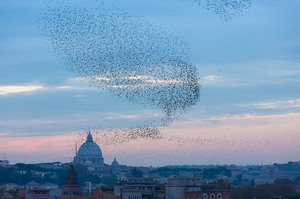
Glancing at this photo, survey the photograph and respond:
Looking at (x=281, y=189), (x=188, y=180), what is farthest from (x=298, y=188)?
(x=188, y=180)

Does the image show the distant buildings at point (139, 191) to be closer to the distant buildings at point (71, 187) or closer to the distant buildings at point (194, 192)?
the distant buildings at point (194, 192)

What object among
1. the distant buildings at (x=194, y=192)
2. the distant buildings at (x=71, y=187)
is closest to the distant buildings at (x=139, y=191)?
the distant buildings at (x=194, y=192)

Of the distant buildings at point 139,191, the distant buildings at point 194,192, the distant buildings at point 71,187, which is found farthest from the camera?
the distant buildings at point 71,187

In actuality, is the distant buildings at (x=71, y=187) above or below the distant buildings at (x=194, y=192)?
above

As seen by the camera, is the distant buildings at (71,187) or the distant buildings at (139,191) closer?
the distant buildings at (139,191)

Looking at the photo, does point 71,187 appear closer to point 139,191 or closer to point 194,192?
point 139,191

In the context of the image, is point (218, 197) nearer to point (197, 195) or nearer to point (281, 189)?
point (197, 195)

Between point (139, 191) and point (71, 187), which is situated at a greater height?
point (71, 187)

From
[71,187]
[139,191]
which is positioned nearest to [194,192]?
[139,191]

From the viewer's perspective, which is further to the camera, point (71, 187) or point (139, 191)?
point (71, 187)

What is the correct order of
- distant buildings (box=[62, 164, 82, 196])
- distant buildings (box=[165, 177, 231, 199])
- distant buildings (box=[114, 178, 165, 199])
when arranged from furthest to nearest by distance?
distant buildings (box=[62, 164, 82, 196])
distant buildings (box=[114, 178, 165, 199])
distant buildings (box=[165, 177, 231, 199])

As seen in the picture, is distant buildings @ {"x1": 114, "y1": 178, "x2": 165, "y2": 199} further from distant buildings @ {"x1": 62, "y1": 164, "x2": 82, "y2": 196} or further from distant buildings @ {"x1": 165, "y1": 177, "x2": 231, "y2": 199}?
distant buildings @ {"x1": 62, "y1": 164, "x2": 82, "y2": 196}

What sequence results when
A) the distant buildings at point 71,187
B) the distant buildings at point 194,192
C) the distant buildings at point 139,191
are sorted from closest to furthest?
1. the distant buildings at point 194,192
2. the distant buildings at point 139,191
3. the distant buildings at point 71,187

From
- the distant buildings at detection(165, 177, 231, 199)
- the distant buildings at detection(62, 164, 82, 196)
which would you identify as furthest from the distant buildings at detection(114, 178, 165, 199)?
the distant buildings at detection(62, 164, 82, 196)
